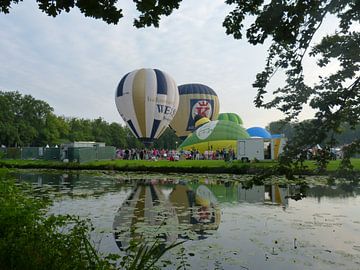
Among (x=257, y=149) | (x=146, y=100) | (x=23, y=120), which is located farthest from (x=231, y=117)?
(x=23, y=120)

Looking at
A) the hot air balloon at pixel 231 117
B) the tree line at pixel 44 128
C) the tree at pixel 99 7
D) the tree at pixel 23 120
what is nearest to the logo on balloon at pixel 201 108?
the hot air balloon at pixel 231 117

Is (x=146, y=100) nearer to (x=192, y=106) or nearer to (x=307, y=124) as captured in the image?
(x=192, y=106)

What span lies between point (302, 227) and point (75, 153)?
27178mm

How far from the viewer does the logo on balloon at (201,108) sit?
5150 cm

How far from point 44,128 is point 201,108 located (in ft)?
119

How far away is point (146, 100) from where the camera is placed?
3969cm

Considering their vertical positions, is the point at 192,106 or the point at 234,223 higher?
the point at 192,106

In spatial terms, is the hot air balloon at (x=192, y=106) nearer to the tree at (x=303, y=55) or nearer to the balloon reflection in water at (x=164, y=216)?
the balloon reflection in water at (x=164, y=216)

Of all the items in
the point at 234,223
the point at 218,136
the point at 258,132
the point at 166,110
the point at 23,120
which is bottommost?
the point at 234,223

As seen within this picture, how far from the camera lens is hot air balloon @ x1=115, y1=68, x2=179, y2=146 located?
39844mm

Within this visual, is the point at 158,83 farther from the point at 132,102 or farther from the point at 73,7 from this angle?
the point at 73,7

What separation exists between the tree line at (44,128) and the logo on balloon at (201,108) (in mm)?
14865

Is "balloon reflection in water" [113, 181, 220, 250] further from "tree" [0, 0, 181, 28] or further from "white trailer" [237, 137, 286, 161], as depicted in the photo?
"white trailer" [237, 137, 286, 161]

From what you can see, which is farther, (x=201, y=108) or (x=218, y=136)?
(x=201, y=108)
